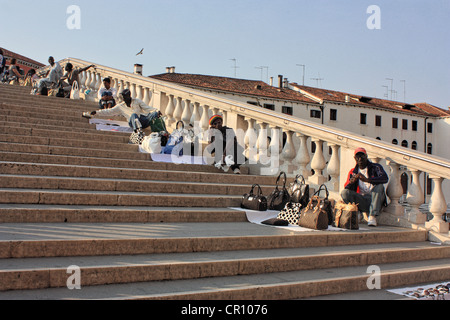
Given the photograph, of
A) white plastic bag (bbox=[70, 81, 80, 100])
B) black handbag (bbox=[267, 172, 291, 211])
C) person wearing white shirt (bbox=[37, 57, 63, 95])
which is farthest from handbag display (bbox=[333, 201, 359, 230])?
person wearing white shirt (bbox=[37, 57, 63, 95])

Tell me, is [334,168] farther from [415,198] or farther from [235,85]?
[235,85]

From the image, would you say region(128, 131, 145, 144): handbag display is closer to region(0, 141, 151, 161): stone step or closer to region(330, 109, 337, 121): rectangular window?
region(0, 141, 151, 161): stone step

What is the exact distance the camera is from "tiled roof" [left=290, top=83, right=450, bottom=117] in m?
50.6

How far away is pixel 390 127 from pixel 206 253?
54512mm

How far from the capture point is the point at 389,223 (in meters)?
6.89

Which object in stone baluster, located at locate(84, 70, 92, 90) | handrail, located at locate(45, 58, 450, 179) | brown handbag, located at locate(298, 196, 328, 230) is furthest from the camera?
stone baluster, located at locate(84, 70, 92, 90)

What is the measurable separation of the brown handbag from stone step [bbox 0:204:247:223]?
32.8 inches

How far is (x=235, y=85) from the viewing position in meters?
45.4

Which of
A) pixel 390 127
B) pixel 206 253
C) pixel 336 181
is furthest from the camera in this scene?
pixel 390 127
